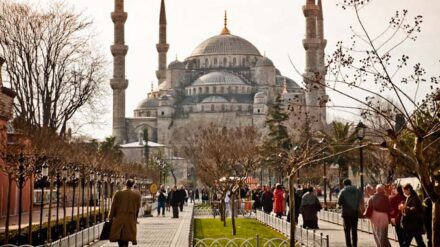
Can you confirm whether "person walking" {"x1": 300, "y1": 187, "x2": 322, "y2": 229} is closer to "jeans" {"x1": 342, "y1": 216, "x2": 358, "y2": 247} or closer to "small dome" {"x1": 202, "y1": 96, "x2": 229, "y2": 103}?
"jeans" {"x1": 342, "y1": 216, "x2": 358, "y2": 247}

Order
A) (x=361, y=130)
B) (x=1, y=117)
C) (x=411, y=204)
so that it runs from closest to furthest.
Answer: (x=411, y=204) → (x=361, y=130) → (x=1, y=117)

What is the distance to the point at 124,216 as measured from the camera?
12.1 meters

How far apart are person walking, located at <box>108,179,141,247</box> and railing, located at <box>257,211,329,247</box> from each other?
2.94m

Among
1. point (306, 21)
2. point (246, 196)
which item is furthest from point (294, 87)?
point (246, 196)

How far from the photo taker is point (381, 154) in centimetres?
3816

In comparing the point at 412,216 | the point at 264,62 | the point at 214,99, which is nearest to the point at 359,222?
the point at 412,216

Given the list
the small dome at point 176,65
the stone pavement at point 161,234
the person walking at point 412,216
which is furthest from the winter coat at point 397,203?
the small dome at point 176,65

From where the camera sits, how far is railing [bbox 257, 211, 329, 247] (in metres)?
13.9

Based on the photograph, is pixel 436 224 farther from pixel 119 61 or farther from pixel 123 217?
pixel 119 61

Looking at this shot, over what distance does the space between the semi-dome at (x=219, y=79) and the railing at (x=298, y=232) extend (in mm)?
75980

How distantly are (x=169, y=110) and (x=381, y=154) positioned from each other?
2512 inches

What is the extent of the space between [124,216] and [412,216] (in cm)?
486

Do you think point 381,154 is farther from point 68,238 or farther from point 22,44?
point 68,238

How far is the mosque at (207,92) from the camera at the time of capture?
317 feet
